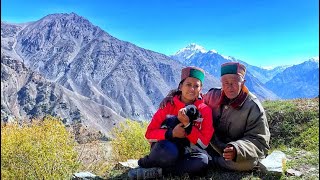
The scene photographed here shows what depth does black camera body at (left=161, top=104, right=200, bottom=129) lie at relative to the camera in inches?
231

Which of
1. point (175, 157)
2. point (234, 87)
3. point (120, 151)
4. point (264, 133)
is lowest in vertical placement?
point (120, 151)

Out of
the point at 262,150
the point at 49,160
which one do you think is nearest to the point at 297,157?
the point at 262,150

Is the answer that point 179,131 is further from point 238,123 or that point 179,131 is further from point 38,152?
point 38,152

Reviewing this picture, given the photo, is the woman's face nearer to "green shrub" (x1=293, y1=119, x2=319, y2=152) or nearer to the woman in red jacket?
the woman in red jacket

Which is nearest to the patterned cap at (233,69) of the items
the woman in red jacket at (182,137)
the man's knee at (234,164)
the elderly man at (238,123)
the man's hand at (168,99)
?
the elderly man at (238,123)

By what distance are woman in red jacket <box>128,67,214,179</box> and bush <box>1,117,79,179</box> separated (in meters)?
3.99

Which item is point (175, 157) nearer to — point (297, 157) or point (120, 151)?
point (297, 157)

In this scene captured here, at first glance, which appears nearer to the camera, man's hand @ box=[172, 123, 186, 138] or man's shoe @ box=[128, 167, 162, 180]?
man's hand @ box=[172, 123, 186, 138]

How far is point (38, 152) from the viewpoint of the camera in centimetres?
1139

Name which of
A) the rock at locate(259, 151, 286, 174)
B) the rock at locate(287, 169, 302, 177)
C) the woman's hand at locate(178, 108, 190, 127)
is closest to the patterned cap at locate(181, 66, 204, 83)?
the woman's hand at locate(178, 108, 190, 127)

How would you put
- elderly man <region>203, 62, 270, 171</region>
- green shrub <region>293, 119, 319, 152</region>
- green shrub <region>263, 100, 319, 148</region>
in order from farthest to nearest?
green shrub <region>263, 100, 319, 148</region>, green shrub <region>293, 119, 319, 152</region>, elderly man <region>203, 62, 270, 171</region>

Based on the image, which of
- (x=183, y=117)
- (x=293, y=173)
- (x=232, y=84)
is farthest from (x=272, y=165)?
(x=183, y=117)

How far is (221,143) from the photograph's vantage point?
6.48 metres

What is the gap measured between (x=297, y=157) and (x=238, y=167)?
7.40 ft
